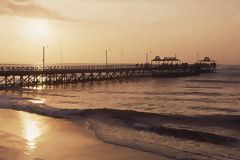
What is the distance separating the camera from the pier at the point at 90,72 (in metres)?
56.6

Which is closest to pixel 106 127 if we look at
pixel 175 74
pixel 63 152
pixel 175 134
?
pixel 175 134

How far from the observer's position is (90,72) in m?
70.8

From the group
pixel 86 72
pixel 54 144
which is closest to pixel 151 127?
pixel 54 144

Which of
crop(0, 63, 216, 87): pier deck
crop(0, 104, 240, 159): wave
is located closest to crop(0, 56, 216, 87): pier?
crop(0, 63, 216, 87): pier deck

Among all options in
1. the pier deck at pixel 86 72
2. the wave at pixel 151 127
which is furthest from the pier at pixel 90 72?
the wave at pixel 151 127

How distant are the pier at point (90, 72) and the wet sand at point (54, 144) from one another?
34087 millimetres

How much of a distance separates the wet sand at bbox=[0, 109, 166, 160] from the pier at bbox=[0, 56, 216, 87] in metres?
34.1

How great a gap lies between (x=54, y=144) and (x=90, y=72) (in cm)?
5469

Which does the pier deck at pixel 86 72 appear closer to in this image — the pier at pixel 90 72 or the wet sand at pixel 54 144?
the pier at pixel 90 72

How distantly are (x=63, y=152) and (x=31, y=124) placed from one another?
25.5 feet

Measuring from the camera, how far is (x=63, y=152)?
1480cm

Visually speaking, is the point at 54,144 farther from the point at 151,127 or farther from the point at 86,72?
the point at 86,72

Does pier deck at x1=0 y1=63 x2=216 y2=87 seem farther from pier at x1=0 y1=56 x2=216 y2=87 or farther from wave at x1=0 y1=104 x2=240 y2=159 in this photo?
wave at x1=0 y1=104 x2=240 y2=159

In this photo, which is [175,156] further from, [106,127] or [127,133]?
[106,127]
